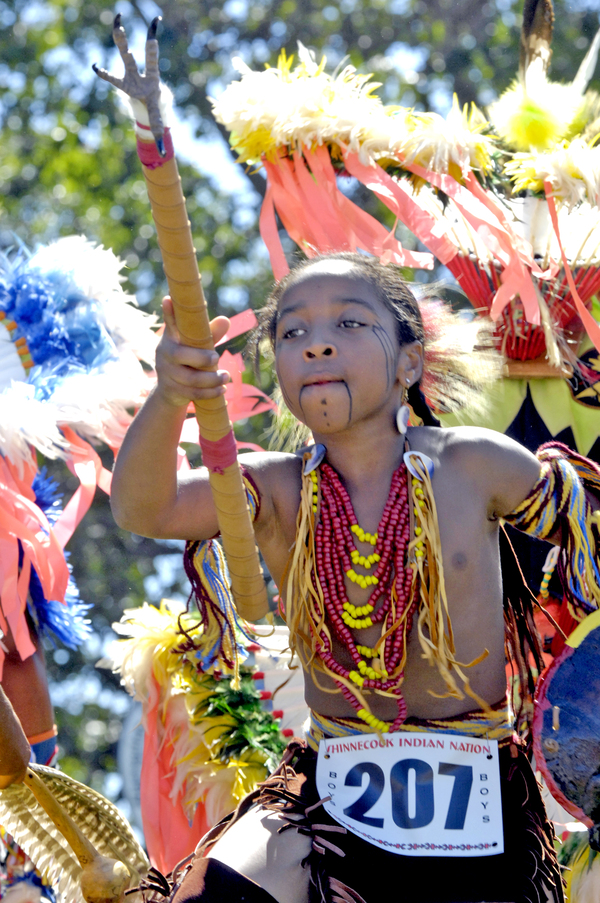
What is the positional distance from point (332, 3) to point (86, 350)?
6.42 metres

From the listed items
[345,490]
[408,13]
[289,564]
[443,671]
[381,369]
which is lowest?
[443,671]

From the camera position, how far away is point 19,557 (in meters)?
3.15

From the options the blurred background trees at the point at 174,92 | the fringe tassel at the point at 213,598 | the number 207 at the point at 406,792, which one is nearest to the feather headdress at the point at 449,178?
the fringe tassel at the point at 213,598

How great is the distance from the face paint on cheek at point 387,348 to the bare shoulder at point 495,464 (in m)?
0.18

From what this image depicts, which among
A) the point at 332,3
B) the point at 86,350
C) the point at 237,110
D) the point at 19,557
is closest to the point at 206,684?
the point at 19,557

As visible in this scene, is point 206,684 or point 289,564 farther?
point 206,684

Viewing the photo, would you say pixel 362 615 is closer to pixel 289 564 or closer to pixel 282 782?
pixel 289 564

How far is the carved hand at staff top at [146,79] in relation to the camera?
4.24 feet

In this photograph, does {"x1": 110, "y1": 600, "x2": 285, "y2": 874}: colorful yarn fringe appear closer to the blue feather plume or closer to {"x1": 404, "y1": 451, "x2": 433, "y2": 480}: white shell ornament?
A: the blue feather plume

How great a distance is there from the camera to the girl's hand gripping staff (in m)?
1.34

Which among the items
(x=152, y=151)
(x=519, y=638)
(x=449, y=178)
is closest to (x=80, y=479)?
(x=449, y=178)

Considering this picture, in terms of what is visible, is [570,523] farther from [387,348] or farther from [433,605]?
[387,348]

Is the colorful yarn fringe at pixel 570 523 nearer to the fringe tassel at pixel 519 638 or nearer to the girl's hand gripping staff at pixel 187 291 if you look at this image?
the fringe tassel at pixel 519 638

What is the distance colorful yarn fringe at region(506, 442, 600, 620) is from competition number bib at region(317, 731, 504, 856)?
1.14 ft
